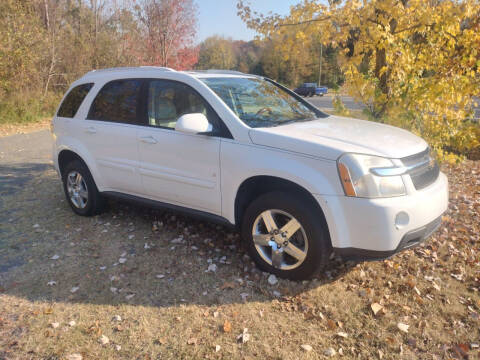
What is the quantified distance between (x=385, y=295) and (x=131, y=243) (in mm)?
2691

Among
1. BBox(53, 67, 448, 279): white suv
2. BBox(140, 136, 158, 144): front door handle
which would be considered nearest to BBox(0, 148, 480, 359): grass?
BBox(53, 67, 448, 279): white suv

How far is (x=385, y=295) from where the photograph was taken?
3291mm

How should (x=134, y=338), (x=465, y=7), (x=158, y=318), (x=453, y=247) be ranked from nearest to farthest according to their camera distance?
(x=134, y=338) < (x=158, y=318) < (x=453, y=247) < (x=465, y=7)

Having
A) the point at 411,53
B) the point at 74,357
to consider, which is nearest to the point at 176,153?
the point at 74,357

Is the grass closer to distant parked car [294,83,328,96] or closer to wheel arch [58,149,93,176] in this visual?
wheel arch [58,149,93,176]

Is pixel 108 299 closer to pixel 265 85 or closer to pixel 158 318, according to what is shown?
pixel 158 318

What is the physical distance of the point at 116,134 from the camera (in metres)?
4.36

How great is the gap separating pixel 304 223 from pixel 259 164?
62 centimetres

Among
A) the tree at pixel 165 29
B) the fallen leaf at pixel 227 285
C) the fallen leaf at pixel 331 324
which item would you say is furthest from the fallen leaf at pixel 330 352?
the tree at pixel 165 29

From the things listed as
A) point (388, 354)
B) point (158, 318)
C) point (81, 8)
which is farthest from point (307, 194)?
point (81, 8)

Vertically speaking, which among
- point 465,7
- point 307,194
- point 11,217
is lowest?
point 11,217

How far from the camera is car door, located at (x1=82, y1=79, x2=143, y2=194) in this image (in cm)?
426

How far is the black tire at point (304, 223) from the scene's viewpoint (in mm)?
3111

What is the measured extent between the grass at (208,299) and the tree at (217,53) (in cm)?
4853
